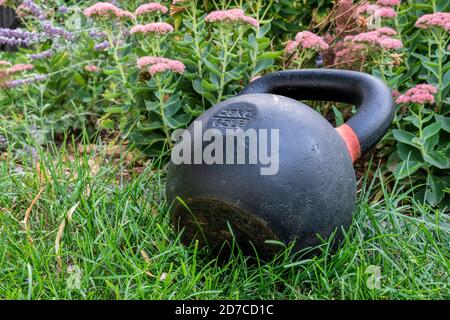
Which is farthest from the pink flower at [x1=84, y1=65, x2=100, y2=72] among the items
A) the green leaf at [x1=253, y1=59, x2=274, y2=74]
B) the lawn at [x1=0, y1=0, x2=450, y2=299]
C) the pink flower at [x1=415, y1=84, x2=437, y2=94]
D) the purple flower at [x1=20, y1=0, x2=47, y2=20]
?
the pink flower at [x1=415, y1=84, x2=437, y2=94]

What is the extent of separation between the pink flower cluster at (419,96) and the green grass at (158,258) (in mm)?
542

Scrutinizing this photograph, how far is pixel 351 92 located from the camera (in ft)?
8.89

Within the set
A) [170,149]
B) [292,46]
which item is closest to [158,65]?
[170,149]

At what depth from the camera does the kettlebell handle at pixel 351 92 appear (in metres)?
2.55

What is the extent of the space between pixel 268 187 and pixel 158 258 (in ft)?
1.91

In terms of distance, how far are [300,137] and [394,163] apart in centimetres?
131

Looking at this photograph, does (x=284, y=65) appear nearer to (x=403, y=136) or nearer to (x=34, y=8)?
(x=403, y=136)

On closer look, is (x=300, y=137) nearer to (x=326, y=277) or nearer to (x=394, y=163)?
(x=326, y=277)

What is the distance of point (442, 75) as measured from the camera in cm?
342

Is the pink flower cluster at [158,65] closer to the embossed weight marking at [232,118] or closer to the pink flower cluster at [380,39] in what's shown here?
the embossed weight marking at [232,118]

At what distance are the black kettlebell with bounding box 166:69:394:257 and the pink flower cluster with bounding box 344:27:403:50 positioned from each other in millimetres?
893

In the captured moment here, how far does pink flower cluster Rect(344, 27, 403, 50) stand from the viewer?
3168 mm

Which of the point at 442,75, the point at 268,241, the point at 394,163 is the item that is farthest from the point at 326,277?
the point at 442,75

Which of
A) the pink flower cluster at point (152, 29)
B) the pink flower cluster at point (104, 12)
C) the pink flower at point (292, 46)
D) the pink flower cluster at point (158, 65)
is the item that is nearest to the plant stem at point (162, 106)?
the pink flower cluster at point (158, 65)
